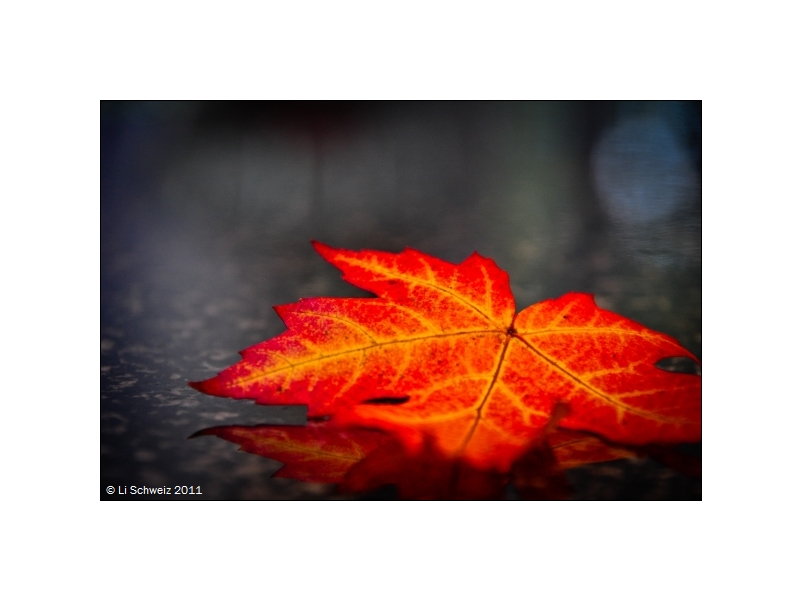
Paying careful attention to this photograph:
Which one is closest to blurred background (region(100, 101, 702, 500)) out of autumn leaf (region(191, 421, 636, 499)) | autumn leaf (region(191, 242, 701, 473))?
autumn leaf (region(191, 242, 701, 473))

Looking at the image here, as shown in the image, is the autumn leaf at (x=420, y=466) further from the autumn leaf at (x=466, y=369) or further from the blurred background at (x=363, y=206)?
the blurred background at (x=363, y=206)

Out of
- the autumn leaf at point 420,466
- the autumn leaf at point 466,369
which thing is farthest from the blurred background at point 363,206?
the autumn leaf at point 420,466

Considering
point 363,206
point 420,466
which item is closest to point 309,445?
point 420,466

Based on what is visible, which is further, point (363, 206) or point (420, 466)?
point (363, 206)

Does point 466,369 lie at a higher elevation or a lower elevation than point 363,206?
lower

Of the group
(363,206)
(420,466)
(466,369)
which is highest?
(363,206)

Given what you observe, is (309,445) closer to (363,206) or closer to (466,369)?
(466,369)
